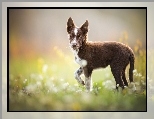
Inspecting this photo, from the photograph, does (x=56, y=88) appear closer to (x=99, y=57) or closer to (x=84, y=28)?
(x=99, y=57)

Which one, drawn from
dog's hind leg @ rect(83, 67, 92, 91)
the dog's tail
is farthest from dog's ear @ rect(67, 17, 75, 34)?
the dog's tail

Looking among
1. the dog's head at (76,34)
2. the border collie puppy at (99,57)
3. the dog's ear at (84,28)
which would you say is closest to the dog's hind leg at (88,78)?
the border collie puppy at (99,57)

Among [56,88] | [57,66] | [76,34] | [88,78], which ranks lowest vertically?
[56,88]

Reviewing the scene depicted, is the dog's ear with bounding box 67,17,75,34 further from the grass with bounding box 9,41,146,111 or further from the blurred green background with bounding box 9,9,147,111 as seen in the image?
the grass with bounding box 9,41,146,111

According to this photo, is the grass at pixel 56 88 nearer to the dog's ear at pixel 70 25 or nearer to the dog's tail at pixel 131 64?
the dog's tail at pixel 131 64

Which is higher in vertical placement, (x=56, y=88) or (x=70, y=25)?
(x=70, y=25)

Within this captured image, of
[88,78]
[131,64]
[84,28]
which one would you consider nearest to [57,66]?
[88,78]
